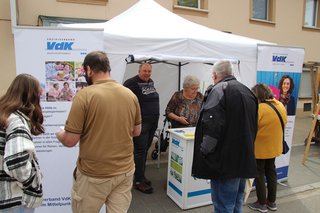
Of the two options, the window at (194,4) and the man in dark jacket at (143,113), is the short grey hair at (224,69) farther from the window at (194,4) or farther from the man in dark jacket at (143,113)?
the window at (194,4)

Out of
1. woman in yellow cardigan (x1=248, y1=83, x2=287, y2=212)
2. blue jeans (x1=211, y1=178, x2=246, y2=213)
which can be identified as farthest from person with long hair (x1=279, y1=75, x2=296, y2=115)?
blue jeans (x1=211, y1=178, x2=246, y2=213)

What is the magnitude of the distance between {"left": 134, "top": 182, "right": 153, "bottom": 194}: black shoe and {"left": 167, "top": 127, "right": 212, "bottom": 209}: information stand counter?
38cm

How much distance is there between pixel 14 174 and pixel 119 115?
2.36ft

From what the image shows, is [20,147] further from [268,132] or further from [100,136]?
[268,132]

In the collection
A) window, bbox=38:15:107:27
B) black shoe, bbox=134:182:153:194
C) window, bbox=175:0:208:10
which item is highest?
window, bbox=175:0:208:10

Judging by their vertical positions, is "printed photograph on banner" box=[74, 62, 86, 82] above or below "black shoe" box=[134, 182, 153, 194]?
above

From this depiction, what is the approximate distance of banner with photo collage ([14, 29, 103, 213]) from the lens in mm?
2783

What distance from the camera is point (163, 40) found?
3529 millimetres

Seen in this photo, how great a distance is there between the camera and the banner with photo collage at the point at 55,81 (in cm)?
278

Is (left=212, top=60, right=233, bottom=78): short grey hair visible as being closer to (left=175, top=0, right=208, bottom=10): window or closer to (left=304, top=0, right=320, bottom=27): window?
(left=175, top=0, right=208, bottom=10): window

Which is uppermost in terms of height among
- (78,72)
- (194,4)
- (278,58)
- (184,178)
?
(194,4)

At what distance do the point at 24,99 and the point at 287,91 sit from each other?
146 inches

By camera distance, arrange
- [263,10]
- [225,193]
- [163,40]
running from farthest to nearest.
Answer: [263,10], [163,40], [225,193]

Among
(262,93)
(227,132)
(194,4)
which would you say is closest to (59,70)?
(227,132)
